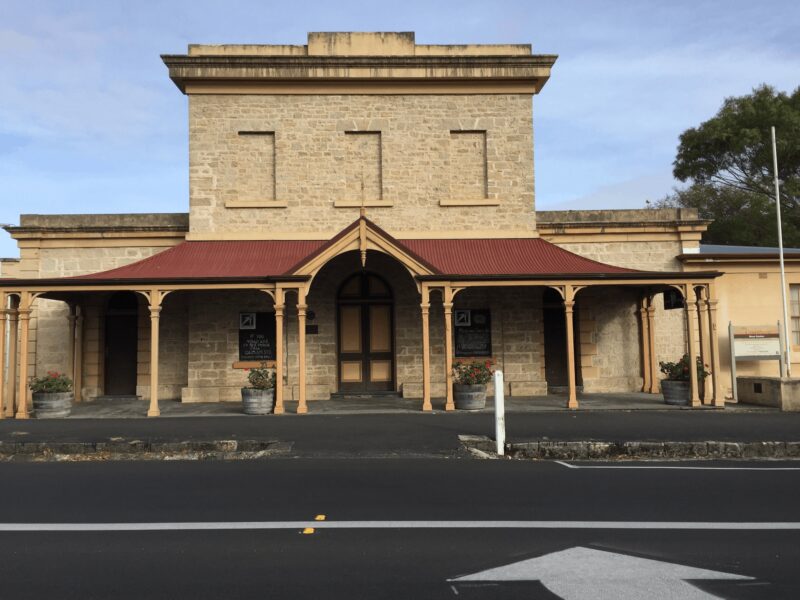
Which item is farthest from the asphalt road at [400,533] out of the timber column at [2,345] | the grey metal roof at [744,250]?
the grey metal roof at [744,250]

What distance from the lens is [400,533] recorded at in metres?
5.20

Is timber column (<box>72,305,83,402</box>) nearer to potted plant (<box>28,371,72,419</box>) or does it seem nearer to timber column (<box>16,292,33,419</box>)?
timber column (<box>16,292,33,419</box>)

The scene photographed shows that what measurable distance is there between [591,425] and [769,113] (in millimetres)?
23521

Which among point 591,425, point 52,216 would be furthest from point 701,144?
point 52,216

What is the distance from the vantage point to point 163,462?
29.3 ft

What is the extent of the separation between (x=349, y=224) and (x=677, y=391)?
844 centimetres

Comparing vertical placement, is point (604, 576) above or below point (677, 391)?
below

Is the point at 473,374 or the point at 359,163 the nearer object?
the point at 473,374

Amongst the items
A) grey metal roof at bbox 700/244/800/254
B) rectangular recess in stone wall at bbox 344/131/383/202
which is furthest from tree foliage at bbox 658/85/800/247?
rectangular recess in stone wall at bbox 344/131/383/202

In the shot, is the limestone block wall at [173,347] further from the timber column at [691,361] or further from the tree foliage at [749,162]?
the tree foliage at [749,162]

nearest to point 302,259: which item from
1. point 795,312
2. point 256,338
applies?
point 256,338

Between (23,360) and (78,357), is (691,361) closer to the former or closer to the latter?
(23,360)

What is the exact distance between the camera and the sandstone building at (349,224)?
15.8 metres

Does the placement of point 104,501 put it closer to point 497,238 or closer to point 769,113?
point 497,238
